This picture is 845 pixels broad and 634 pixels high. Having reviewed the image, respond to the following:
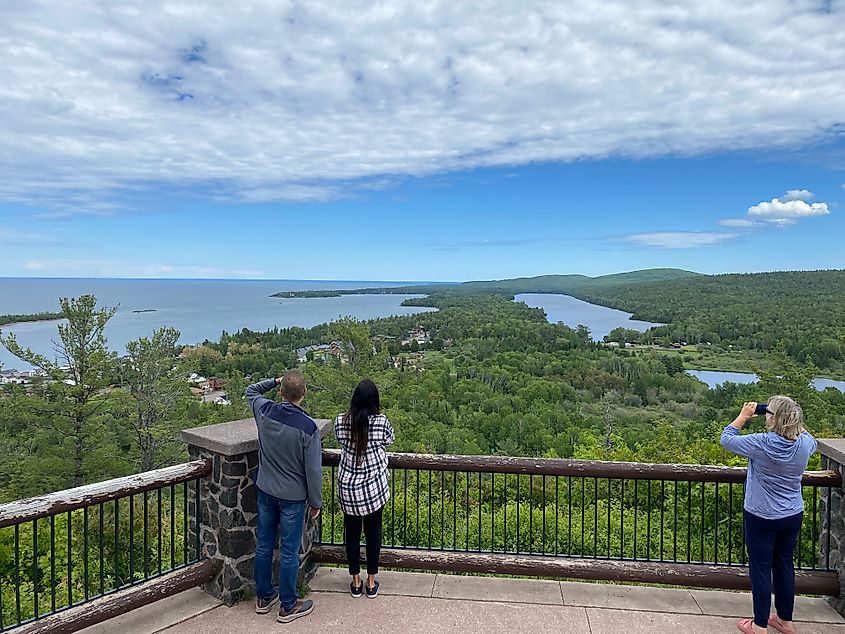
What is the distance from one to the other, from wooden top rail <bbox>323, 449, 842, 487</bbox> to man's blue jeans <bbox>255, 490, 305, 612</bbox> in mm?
605

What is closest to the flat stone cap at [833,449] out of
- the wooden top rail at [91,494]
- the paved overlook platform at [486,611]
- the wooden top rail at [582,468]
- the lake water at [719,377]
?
the wooden top rail at [582,468]

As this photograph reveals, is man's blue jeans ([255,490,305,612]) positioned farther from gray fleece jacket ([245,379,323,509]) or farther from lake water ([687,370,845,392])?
lake water ([687,370,845,392])

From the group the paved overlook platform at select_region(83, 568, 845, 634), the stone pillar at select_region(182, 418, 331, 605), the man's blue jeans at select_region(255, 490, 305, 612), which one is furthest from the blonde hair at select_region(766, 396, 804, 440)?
the stone pillar at select_region(182, 418, 331, 605)

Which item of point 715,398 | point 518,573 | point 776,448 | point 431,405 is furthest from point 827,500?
point 715,398

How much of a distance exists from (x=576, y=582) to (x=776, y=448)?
180 cm

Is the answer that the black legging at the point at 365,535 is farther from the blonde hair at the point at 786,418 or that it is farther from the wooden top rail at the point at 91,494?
the blonde hair at the point at 786,418

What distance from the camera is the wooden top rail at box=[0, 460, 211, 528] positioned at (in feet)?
9.36

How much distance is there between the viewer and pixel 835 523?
358 centimetres

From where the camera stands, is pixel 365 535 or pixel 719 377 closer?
pixel 365 535

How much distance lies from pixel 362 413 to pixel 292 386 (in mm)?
462

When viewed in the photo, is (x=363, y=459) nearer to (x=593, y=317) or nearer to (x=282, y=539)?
(x=282, y=539)

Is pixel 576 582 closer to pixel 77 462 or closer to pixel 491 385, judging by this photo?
pixel 77 462

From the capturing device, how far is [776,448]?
293cm

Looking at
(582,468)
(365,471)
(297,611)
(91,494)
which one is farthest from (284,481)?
(582,468)
